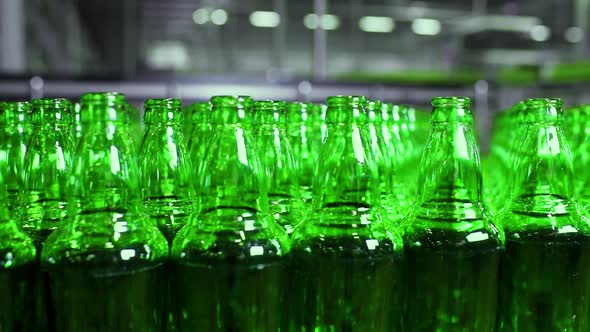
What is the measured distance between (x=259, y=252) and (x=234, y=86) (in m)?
2.76

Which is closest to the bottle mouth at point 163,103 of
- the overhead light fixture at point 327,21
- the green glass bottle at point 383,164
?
the green glass bottle at point 383,164

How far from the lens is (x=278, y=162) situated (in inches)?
29.1

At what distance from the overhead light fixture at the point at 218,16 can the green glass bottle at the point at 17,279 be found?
8314mm

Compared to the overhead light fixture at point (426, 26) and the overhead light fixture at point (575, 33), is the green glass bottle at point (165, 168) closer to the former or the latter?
the overhead light fixture at point (575, 33)

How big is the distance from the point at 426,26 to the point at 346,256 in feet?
31.0

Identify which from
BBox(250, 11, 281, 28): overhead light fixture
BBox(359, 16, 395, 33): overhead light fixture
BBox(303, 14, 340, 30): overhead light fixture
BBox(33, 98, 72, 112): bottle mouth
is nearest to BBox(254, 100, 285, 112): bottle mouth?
BBox(33, 98, 72, 112): bottle mouth

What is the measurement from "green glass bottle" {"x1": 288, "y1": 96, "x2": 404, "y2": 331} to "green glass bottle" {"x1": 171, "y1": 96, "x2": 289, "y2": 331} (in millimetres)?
32

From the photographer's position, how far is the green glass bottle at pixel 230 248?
0.58 metres

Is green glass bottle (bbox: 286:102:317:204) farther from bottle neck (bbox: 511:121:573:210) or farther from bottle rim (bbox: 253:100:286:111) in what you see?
bottle neck (bbox: 511:121:573:210)

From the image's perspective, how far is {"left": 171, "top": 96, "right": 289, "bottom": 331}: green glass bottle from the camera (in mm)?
577

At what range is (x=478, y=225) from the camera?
2.11 ft

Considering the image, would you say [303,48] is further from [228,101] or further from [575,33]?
[228,101]

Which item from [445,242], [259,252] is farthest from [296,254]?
[445,242]

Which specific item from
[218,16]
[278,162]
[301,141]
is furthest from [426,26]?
[278,162]
